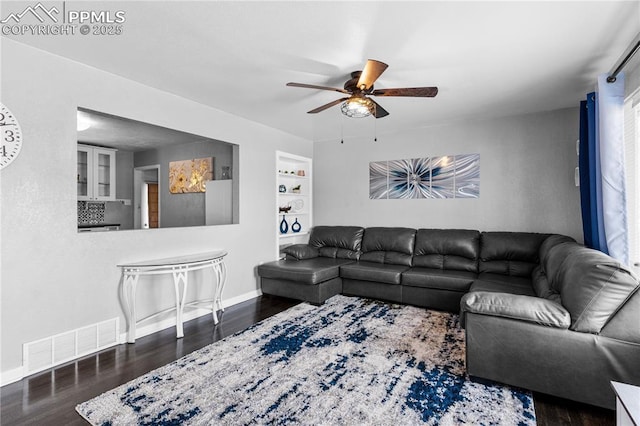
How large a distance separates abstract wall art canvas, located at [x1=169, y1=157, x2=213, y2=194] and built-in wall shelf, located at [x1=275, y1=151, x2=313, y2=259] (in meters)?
1.22

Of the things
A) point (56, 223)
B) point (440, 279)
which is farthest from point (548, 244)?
point (56, 223)

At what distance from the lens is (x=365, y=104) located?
2.91 m

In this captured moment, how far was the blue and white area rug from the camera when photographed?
1.85 m

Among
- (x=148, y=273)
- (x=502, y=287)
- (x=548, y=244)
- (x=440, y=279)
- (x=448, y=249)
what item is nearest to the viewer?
(x=148, y=273)

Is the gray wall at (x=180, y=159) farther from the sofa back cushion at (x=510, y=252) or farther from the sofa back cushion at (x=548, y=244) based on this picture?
the sofa back cushion at (x=548, y=244)

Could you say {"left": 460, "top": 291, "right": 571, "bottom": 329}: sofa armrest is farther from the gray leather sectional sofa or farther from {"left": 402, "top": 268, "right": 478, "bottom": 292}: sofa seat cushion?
{"left": 402, "top": 268, "right": 478, "bottom": 292}: sofa seat cushion

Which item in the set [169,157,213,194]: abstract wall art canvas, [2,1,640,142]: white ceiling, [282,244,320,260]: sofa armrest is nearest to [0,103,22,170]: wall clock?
[2,1,640,142]: white ceiling

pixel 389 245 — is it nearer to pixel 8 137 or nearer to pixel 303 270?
pixel 303 270

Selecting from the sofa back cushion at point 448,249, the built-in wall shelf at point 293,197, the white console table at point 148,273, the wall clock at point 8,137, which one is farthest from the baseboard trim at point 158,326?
the sofa back cushion at point 448,249

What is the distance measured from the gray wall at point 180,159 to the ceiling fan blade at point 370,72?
2985 mm

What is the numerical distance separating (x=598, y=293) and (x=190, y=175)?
5475 mm

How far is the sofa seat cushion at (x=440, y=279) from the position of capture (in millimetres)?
3615

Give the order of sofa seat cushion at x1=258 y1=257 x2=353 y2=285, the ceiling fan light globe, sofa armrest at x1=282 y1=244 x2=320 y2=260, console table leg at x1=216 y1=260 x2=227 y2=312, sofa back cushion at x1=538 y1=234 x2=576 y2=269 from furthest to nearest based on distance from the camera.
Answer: sofa armrest at x1=282 y1=244 x2=320 y2=260, sofa seat cushion at x1=258 y1=257 x2=353 y2=285, console table leg at x1=216 y1=260 x2=227 y2=312, sofa back cushion at x1=538 y1=234 x2=576 y2=269, the ceiling fan light globe

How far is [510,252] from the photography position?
12.9 ft
